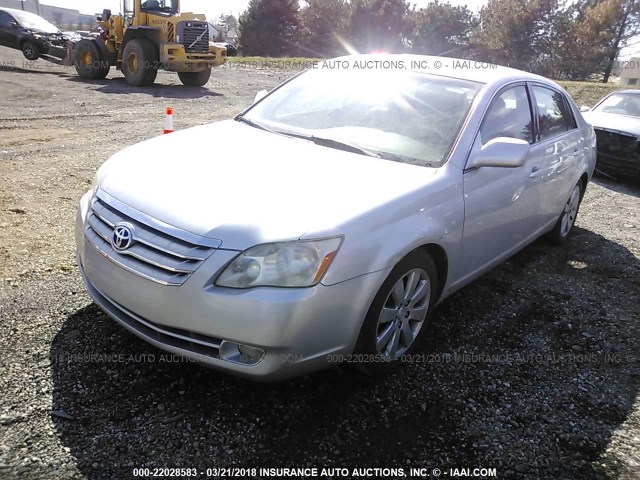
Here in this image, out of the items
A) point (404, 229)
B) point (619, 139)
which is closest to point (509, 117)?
point (404, 229)

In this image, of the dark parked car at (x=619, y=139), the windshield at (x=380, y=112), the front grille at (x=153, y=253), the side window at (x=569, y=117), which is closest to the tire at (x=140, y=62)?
the dark parked car at (x=619, y=139)

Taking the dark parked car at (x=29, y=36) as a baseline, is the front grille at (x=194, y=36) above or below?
above

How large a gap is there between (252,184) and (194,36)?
13252 mm

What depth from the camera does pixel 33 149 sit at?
7.21 meters

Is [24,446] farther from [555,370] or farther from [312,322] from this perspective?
[555,370]

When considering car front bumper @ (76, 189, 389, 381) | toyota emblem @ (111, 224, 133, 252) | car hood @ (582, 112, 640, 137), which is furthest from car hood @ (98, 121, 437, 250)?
car hood @ (582, 112, 640, 137)

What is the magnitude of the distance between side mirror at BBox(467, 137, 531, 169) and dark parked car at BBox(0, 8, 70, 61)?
17098 millimetres

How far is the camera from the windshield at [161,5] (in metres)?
14.6

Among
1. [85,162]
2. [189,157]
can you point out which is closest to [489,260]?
[189,157]

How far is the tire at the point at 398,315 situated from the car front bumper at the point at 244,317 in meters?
0.12

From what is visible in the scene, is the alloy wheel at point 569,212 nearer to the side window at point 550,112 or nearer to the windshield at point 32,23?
the side window at point 550,112

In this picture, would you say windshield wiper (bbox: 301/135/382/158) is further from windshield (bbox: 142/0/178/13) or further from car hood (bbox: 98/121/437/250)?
windshield (bbox: 142/0/178/13)

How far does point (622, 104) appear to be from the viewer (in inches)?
372

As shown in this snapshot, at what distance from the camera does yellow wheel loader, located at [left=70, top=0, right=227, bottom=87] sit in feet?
46.6
